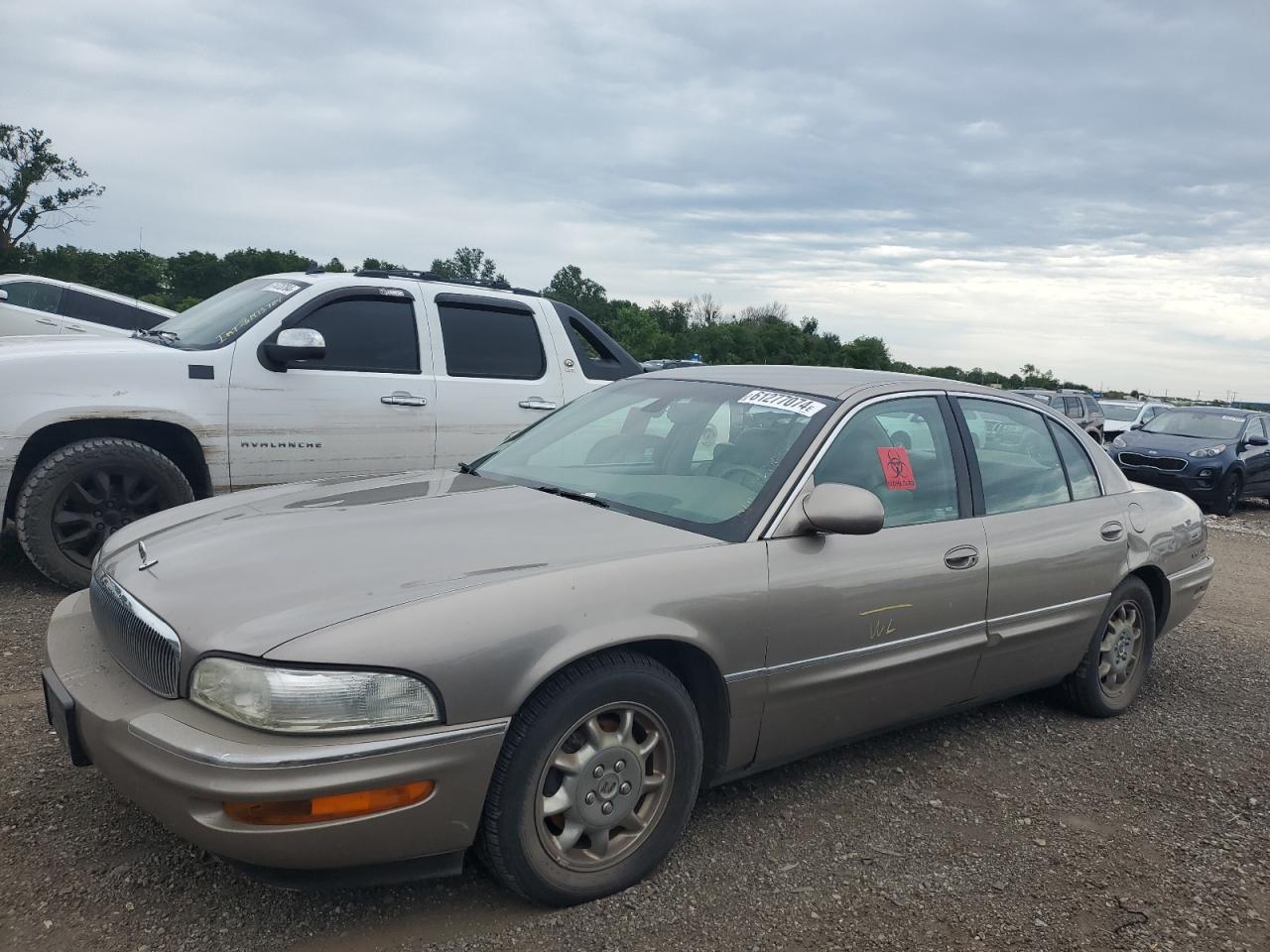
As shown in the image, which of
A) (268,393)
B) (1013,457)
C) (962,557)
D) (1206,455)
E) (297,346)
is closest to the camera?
(962,557)

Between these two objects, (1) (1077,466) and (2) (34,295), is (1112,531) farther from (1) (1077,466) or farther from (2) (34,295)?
(2) (34,295)

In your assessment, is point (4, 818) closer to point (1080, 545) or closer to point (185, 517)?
point (185, 517)

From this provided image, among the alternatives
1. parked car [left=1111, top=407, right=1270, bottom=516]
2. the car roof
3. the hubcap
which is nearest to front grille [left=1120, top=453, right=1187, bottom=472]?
parked car [left=1111, top=407, right=1270, bottom=516]

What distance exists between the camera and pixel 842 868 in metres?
3.04

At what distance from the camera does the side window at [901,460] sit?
3.46 metres

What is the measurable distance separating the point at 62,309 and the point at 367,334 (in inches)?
299

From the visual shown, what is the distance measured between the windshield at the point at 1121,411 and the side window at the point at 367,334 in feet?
64.3

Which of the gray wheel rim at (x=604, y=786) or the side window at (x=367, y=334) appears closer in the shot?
the gray wheel rim at (x=604, y=786)

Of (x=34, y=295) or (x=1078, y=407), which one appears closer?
(x=34, y=295)

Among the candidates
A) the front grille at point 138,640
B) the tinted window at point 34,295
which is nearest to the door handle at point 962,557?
the front grille at point 138,640

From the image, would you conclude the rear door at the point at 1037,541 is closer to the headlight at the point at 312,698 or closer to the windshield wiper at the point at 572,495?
the windshield wiper at the point at 572,495

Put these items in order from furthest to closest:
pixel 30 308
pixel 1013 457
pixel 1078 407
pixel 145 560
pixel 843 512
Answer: pixel 1078 407
pixel 30 308
pixel 1013 457
pixel 843 512
pixel 145 560

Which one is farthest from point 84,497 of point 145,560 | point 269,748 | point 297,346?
point 269,748

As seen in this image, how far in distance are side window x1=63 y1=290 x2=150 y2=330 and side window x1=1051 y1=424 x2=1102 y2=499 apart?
10.6 m
